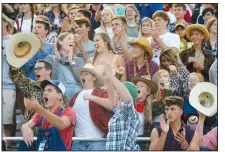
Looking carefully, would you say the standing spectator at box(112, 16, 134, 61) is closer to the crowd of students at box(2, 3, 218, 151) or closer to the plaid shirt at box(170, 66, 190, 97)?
the crowd of students at box(2, 3, 218, 151)

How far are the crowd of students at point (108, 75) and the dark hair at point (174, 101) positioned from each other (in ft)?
0.04

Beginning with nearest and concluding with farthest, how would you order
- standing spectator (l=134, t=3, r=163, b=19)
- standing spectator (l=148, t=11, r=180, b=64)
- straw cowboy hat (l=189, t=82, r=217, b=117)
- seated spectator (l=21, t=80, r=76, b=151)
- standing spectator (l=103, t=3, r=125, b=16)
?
1. seated spectator (l=21, t=80, r=76, b=151)
2. straw cowboy hat (l=189, t=82, r=217, b=117)
3. standing spectator (l=148, t=11, r=180, b=64)
4. standing spectator (l=103, t=3, r=125, b=16)
5. standing spectator (l=134, t=3, r=163, b=19)

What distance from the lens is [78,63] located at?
916 cm

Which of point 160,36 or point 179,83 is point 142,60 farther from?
point 179,83

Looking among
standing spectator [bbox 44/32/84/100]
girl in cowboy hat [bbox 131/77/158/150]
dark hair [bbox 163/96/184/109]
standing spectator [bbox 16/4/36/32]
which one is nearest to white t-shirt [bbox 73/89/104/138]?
standing spectator [bbox 44/32/84/100]

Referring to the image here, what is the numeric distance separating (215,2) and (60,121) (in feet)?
8.26

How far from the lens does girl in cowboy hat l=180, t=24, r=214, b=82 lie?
9234 mm

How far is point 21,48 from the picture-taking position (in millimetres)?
9094

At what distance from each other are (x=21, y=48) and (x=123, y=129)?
1636 millimetres

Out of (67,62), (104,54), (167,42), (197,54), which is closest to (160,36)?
(167,42)

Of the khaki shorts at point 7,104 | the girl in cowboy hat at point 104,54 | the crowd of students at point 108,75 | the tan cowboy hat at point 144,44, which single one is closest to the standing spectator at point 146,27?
the crowd of students at point 108,75

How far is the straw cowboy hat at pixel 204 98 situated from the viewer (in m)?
9.12

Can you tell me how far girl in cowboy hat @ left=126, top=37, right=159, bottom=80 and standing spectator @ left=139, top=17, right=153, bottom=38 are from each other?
0.43ft

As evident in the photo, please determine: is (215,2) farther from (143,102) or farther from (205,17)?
(143,102)
